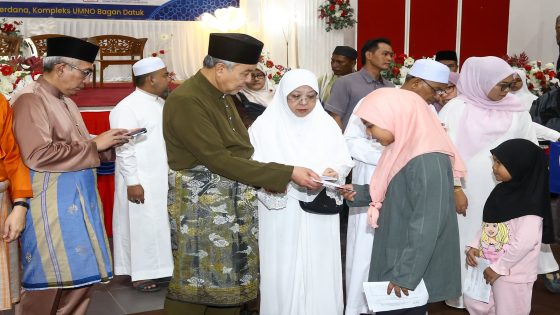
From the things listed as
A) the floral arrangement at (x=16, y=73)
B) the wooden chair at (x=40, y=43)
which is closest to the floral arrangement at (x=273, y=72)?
the floral arrangement at (x=16, y=73)

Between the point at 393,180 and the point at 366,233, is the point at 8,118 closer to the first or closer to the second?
the point at 393,180

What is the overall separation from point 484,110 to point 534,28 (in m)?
9.65

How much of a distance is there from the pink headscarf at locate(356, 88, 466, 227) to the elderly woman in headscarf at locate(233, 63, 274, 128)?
2.24 meters

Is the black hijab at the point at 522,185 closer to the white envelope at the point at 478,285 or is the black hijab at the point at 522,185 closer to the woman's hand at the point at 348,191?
the white envelope at the point at 478,285

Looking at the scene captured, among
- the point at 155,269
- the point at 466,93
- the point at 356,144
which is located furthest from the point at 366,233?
the point at 155,269

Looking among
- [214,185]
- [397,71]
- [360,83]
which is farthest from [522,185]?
[397,71]

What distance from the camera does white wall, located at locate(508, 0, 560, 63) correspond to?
11.9 meters

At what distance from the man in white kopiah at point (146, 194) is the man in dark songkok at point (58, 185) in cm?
126

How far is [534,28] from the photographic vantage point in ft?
40.6

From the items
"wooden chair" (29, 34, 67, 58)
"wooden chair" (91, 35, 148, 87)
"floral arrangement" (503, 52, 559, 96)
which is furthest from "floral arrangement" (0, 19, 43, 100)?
"wooden chair" (91, 35, 148, 87)

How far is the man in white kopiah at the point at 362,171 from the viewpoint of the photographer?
3.55 m

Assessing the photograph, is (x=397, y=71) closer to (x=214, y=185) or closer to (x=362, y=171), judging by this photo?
(x=362, y=171)

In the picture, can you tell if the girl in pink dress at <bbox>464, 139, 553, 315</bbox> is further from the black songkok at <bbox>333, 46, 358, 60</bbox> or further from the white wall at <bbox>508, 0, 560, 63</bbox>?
the white wall at <bbox>508, 0, 560, 63</bbox>

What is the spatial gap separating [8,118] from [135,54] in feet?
27.3
